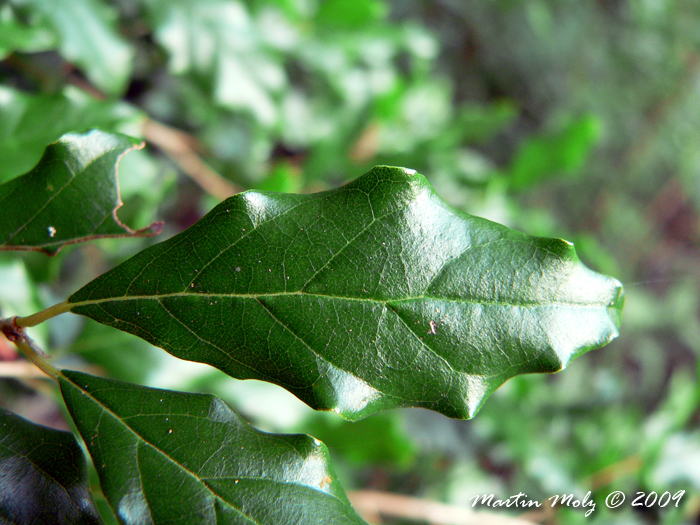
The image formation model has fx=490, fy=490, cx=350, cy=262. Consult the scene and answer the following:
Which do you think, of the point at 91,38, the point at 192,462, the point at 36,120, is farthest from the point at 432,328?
the point at 91,38

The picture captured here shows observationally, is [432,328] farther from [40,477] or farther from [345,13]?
[345,13]

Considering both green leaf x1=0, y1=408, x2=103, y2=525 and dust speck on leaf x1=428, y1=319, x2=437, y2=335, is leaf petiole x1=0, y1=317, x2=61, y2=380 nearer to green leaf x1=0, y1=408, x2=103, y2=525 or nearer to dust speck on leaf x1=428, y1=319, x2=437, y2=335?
green leaf x1=0, y1=408, x2=103, y2=525

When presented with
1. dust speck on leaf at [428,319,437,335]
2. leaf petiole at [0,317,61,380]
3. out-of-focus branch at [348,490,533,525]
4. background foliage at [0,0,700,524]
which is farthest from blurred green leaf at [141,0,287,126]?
out-of-focus branch at [348,490,533,525]

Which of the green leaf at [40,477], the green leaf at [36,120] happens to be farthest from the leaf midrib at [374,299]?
the green leaf at [36,120]

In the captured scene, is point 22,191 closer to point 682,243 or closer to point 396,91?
point 396,91

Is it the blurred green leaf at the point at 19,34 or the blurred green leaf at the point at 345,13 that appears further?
the blurred green leaf at the point at 345,13

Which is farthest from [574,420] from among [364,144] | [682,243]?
[682,243]

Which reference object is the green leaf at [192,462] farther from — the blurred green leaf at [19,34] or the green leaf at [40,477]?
the blurred green leaf at [19,34]
